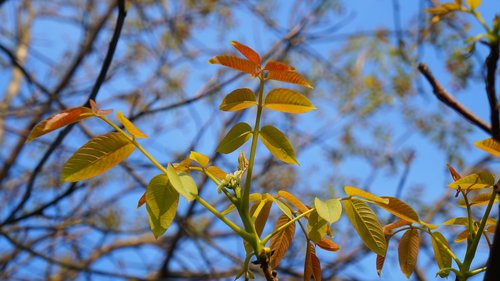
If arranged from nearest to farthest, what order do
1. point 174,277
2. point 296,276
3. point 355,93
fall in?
point 296,276 < point 174,277 < point 355,93

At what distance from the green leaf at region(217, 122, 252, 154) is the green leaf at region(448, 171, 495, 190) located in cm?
30

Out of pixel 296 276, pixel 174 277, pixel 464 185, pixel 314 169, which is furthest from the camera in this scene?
Answer: pixel 314 169

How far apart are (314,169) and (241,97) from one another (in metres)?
3.98

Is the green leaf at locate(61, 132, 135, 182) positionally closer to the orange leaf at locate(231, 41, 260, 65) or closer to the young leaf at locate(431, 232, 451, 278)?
the orange leaf at locate(231, 41, 260, 65)

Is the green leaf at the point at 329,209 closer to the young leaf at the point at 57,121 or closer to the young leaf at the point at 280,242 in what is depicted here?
the young leaf at the point at 280,242

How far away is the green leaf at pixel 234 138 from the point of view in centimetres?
81

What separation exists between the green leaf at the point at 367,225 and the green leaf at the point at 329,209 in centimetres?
4

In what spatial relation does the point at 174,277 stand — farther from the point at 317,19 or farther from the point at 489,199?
the point at 489,199

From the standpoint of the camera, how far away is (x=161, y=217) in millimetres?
737

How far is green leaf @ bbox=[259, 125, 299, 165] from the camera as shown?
2.62 ft

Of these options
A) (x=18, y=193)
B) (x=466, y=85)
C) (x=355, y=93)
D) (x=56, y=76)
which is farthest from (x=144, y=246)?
(x=466, y=85)

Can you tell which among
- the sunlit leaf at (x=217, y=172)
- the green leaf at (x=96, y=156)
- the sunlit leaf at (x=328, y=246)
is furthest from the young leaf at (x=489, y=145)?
Result: the green leaf at (x=96, y=156)

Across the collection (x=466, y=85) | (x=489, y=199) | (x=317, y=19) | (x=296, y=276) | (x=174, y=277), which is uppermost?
(x=317, y=19)

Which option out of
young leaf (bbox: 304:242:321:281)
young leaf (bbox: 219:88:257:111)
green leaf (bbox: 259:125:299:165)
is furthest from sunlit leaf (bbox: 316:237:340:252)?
young leaf (bbox: 219:88:257:111)
